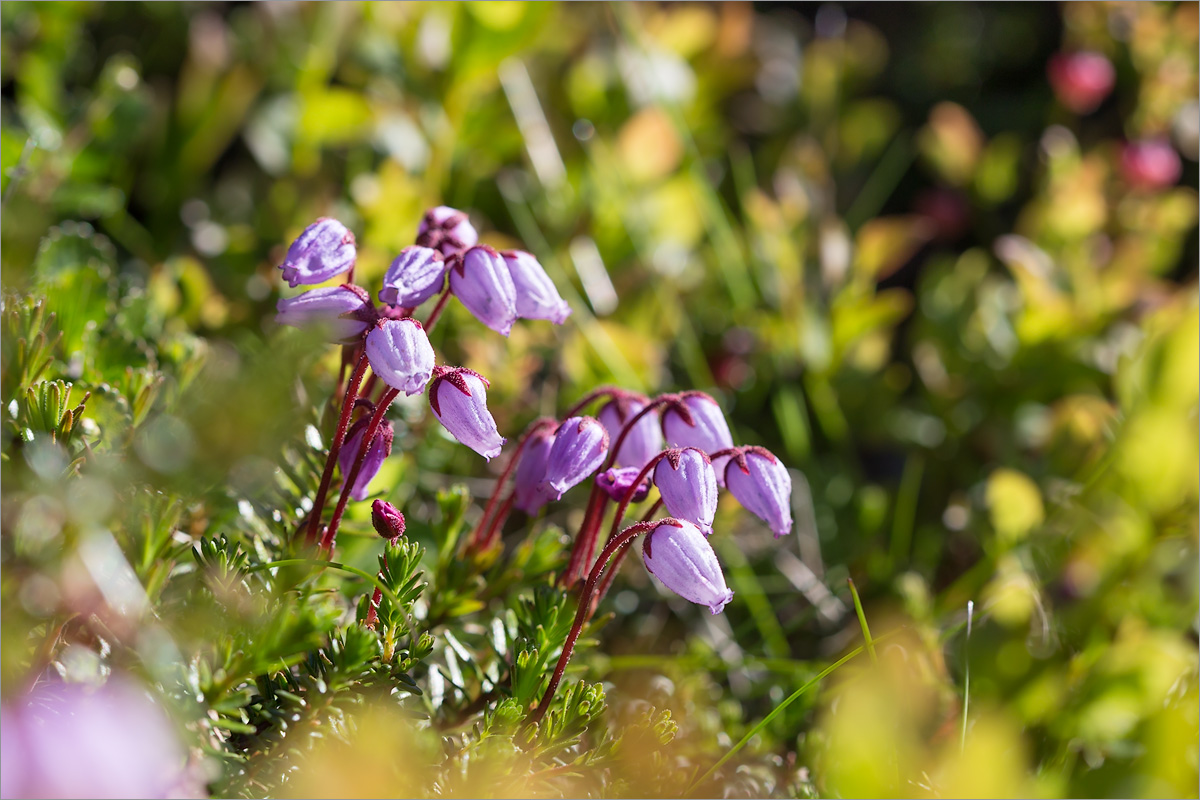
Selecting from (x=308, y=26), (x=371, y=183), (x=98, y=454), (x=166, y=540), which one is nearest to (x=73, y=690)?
(x=166, y=540)

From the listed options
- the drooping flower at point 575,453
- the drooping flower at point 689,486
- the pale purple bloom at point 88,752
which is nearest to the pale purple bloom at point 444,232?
the drooping flower at point 575,453

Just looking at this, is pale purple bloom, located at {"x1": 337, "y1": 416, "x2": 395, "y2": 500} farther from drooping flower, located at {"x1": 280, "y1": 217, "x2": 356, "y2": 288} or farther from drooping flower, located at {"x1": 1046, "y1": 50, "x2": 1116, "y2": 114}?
drooping flower, located at {"x1": 1046, "y1": 50, "x2": 1116, "y2": 114}

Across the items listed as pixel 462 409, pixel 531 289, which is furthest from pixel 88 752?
pixel 531 289

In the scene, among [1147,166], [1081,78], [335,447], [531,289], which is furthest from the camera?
[1081,78]

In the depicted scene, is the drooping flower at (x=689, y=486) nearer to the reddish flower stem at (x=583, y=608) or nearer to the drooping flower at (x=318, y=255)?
the reddish flower stem at (x=583, y=608)

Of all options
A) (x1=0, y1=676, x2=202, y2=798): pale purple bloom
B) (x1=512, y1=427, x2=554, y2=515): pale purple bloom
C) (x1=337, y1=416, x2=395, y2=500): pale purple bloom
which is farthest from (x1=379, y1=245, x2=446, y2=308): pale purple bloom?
(x1=0, y1=676, x2=202, y2=798): pale purple bloom

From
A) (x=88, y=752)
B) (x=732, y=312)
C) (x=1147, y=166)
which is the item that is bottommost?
(x=732, y=312)

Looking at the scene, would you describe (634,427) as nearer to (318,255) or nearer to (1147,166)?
(318,255)
